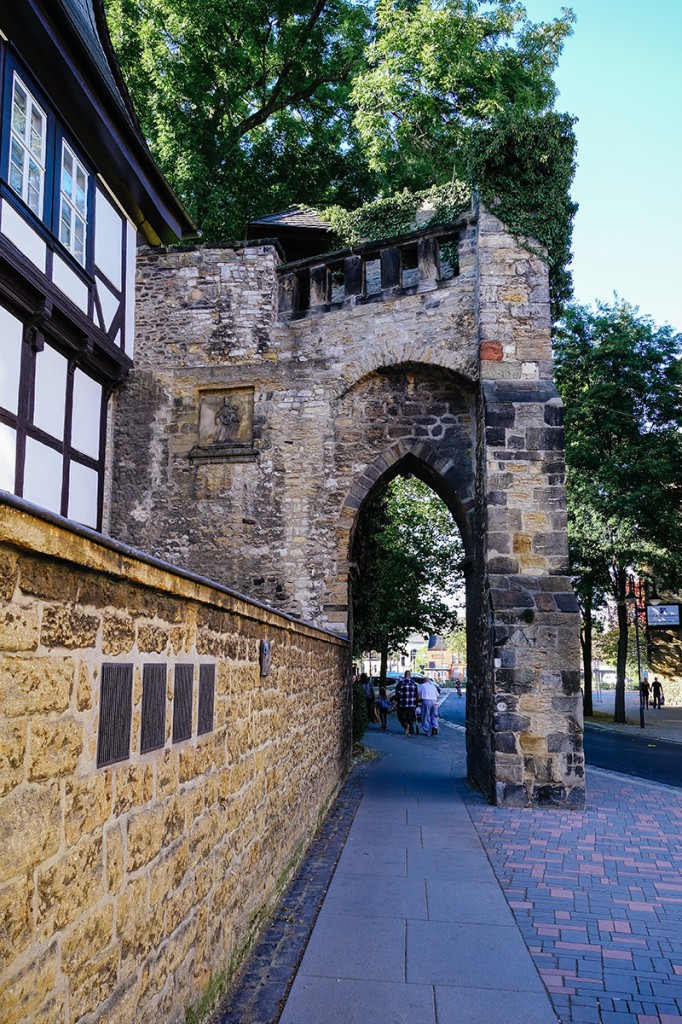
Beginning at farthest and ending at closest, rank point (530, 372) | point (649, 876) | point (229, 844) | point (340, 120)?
1. point (340, 120)
2. point (530, 372)
3. point (649, 876)
4. point (229, 844)

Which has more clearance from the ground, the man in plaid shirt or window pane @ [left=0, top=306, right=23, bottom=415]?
window pane @ [left=0, top=306, right=23, bottom=415]

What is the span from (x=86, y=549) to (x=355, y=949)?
10.6 ft

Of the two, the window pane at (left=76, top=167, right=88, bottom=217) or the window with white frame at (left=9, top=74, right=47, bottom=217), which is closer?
the window with white frame at (left=9, top=74, right=47, bottom=217)

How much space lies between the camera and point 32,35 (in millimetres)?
7707

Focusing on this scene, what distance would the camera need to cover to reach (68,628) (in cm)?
205

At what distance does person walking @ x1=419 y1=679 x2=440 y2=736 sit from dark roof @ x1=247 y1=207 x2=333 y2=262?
10547mm

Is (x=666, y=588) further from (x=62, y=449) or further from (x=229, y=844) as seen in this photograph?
(x=229, y=844)

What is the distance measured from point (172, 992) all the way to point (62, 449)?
7.08 m

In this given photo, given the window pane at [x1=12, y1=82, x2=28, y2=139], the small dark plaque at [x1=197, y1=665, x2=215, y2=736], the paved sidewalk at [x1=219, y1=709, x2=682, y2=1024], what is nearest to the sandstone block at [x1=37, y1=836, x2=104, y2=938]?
the small dark plaque at [x1=197, y1=665, x2=215, y2=736]

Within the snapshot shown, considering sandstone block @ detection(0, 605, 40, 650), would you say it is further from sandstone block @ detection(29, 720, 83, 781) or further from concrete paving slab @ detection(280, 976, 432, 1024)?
concrete paving slab @ detection(280, 976, 432, 1024)

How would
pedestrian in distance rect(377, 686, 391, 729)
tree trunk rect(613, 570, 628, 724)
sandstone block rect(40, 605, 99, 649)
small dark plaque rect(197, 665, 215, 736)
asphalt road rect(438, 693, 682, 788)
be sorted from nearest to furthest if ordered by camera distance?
sandstone block rect(40, 605, 99, 649) → small dark plaque rect(197, 665, 215, 736) → asphalt road rect(438, 693, 682, 788) → pedestrian in distance rect(377, 686, 391, 729) → tree trunk rect(613, 570, 628, 724)

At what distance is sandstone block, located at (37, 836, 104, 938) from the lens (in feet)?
6.16

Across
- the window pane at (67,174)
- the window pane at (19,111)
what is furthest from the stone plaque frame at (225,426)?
the window pane at (19,111)

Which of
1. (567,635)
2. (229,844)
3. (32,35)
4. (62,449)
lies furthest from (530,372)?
(229,844)
